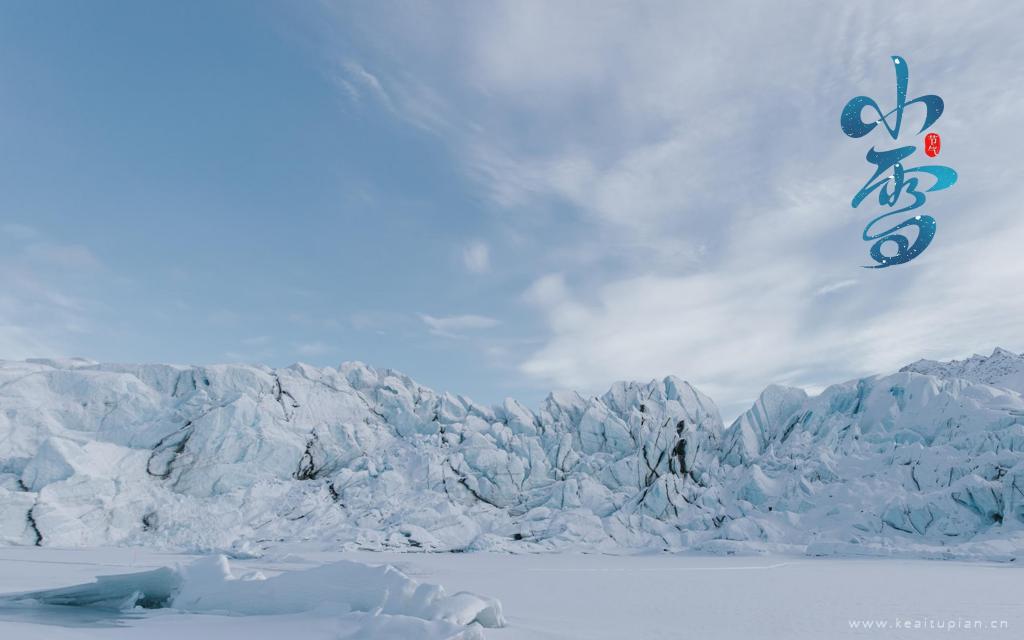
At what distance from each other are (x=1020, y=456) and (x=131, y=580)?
136 feet

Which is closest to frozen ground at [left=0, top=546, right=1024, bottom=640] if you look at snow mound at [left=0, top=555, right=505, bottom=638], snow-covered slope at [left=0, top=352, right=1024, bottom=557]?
snow mound at [left=0, top=555, right=505, bottom=638]

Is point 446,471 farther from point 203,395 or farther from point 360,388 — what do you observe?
point 203,395

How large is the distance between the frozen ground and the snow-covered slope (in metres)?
6.55

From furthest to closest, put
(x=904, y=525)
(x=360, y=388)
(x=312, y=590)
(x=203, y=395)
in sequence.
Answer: (x=360, y=388), (x=203, y=395), (x=904, y=525), (x=312, y=590)

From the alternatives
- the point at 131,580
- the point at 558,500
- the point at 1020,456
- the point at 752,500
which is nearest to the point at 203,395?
the point at 558,500

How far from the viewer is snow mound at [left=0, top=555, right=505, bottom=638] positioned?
310 inches

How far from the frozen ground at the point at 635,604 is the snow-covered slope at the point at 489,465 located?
258 inches

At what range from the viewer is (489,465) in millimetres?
43688

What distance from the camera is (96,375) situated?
40469 millimetres

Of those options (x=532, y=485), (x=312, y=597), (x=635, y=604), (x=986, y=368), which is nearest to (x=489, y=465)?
(x=532, y=485)

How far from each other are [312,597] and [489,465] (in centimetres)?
3506

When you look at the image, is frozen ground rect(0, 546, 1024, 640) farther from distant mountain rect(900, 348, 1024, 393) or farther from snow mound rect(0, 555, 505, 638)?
distant mountain rect(900, 348, 1024, 393)

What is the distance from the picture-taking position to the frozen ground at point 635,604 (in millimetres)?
8273

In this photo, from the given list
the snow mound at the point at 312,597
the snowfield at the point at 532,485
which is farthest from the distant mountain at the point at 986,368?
the snow mound at the point at 312,597
